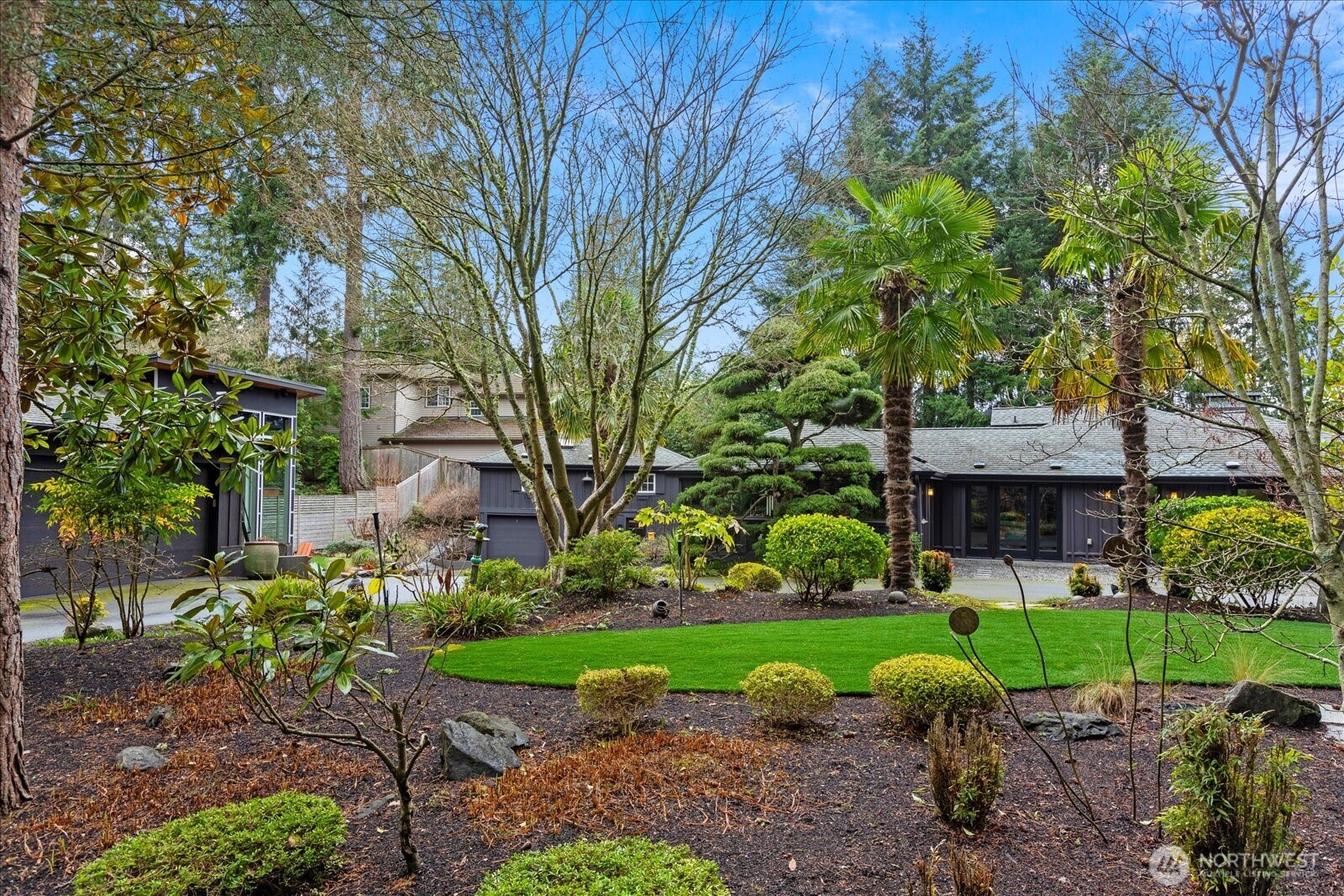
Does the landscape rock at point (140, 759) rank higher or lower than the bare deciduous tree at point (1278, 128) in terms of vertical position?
lower

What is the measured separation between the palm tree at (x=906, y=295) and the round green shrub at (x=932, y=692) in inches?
266

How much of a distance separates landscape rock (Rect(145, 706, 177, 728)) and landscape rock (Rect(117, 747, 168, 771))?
0.55m

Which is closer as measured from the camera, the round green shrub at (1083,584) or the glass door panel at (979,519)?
the round green shrub at (1083,584)

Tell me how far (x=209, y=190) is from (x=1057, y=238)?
23.4 m

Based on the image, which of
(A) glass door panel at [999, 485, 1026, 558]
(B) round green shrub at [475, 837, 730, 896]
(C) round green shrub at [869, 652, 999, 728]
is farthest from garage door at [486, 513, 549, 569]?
(B) round green shrub at [475, 837, 730, 896]

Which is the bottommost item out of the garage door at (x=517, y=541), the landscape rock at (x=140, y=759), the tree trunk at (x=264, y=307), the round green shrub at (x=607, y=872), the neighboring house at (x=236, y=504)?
the garage door at (x=517, y=541)

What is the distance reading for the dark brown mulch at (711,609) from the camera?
8445 mm

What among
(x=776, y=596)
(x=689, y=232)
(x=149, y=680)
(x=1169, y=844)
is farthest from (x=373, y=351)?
(x=1169, y=844)

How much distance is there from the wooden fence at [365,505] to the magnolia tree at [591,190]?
27.8 feet

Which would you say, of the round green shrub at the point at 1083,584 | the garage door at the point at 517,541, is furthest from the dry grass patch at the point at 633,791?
the garage door at the point at 517,541

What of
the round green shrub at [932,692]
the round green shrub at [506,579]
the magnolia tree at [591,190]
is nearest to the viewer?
the round green shrub at [932,692]

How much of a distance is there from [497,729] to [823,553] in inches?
239

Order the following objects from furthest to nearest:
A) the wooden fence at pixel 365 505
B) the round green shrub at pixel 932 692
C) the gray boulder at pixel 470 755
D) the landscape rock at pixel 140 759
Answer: the wooden fence at pixel 365 505
the round green shrub at pixel 932 692
the landscape rock at pixel 140 759
the gray boulder at pixel 470 755

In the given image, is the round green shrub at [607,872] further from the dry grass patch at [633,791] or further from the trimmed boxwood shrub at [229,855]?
the trimmed boxwood shrub at [229,855]
